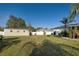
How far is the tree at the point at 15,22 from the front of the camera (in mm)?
3623

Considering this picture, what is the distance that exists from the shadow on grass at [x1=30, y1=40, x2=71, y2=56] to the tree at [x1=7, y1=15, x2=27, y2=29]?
1.27ft

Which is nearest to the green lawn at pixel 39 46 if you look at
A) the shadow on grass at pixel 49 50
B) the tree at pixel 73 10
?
the shadow on grass at pixel 49 50

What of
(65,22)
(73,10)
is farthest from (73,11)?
(65,22)

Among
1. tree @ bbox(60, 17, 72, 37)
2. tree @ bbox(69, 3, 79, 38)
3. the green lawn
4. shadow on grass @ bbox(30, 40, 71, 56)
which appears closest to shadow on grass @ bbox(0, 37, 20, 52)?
the green lawn

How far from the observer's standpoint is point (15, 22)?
3652 millimetres

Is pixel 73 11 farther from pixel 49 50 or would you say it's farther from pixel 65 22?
pixel 49 50

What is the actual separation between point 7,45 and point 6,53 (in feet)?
0.38

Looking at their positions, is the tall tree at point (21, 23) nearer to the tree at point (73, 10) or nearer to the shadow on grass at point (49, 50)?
the shadow on grass at point (49, 50)

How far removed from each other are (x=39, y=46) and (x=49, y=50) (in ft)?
0.50

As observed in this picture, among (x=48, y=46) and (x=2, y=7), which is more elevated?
(x=2, y=7)

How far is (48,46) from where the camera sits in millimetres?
3646

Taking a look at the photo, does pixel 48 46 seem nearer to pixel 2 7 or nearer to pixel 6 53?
pixel 6 53

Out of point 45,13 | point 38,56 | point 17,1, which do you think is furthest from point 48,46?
point 17,1

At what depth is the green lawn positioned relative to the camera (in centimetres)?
362
